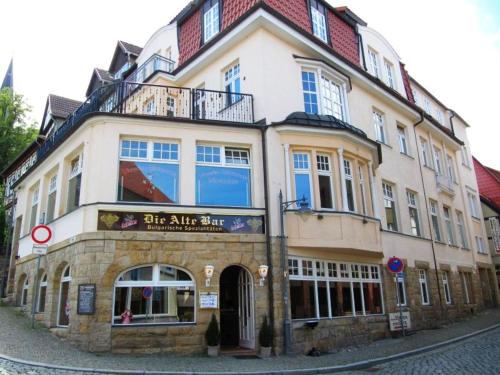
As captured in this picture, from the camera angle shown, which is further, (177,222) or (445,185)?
(445,185)

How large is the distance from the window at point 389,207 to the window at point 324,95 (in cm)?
388

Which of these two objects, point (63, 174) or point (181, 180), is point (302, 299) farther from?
point (63, 174)

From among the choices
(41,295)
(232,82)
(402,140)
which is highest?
(232,82)

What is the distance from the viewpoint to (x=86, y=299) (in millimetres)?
10727

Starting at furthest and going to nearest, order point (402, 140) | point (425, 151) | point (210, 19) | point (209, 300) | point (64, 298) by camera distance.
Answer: point (425, 151)
point (402, 140)
point (210, 19)
point (64, 298)
point (209, 300)

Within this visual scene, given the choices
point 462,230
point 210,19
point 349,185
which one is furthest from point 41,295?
point 462,230

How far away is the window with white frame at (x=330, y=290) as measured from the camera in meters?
12.8

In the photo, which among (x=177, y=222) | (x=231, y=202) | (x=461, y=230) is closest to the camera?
(x=177, y=222)

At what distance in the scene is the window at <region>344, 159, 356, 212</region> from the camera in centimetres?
1441

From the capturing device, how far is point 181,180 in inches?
491

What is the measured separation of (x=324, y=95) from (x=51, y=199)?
10.2m

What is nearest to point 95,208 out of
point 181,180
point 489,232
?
point 181,180

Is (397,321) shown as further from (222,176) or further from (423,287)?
(222,176)

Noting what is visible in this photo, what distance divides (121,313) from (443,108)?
24.3m
